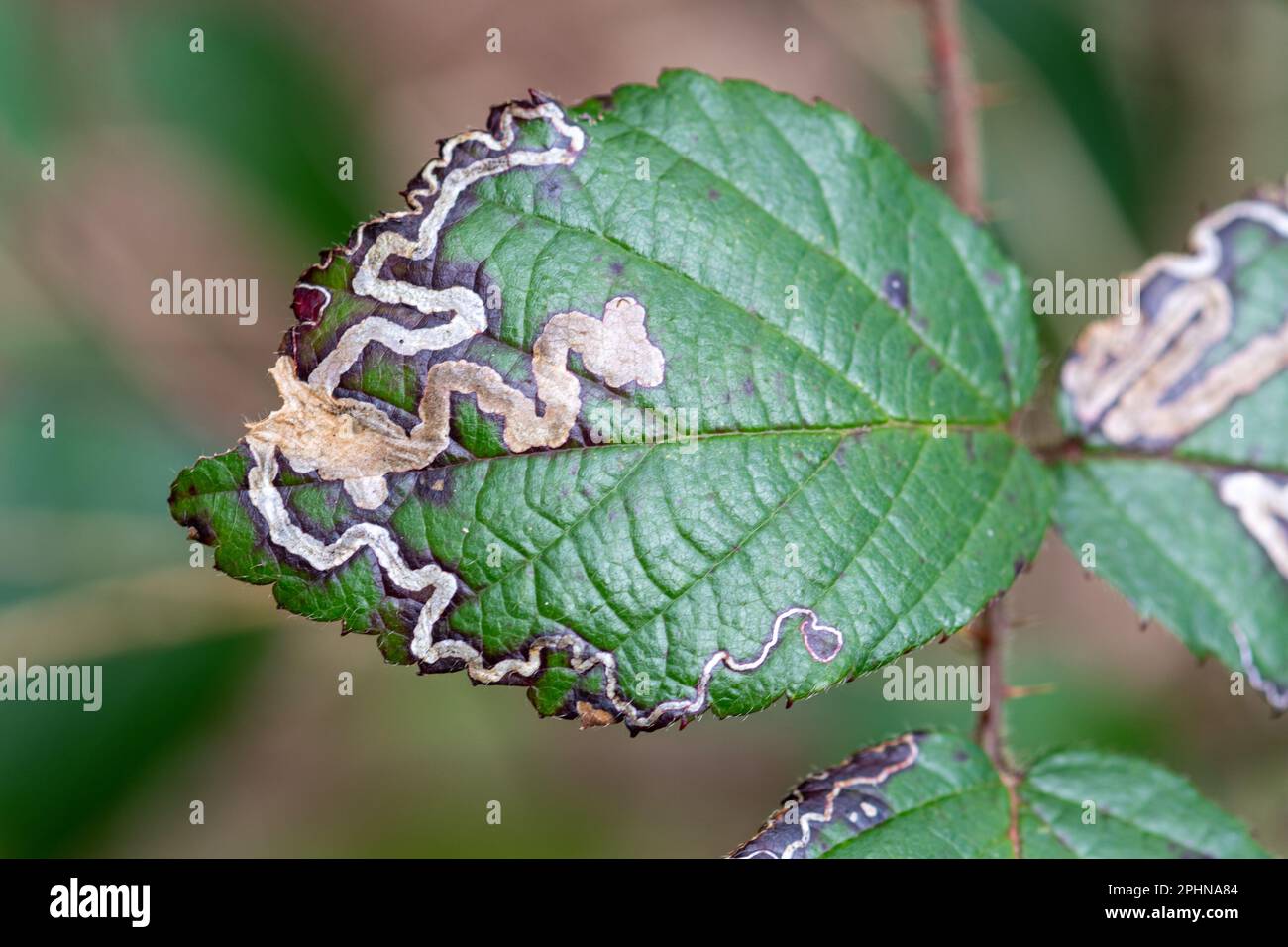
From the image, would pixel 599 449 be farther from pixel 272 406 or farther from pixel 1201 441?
pixel 272 406

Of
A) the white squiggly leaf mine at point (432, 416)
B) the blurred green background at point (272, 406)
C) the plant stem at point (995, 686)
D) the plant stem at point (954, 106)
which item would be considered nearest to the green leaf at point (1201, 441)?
the plant stem at point (995, 686)

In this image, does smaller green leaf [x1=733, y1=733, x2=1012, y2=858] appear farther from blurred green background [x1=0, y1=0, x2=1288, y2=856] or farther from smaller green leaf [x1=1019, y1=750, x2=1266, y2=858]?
blurred green background [x1=0, y1=0, x2=1288, y2=856]

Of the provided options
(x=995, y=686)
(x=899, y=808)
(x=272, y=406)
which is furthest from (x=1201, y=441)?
(x=272, y=406)

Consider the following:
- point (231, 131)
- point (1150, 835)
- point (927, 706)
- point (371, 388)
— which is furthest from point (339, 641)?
point (1150, 835)

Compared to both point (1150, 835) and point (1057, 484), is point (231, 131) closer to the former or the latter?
point (1057, 484)

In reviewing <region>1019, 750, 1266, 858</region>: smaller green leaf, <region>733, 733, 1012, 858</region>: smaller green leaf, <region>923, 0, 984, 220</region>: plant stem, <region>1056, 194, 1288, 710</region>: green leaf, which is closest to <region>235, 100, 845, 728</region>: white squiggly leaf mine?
<region>733, 733, 1012, 858</region>: smaller green leaf

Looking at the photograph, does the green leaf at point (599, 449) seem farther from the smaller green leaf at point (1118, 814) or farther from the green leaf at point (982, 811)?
the smaller green leaf at point (1118, 814)
